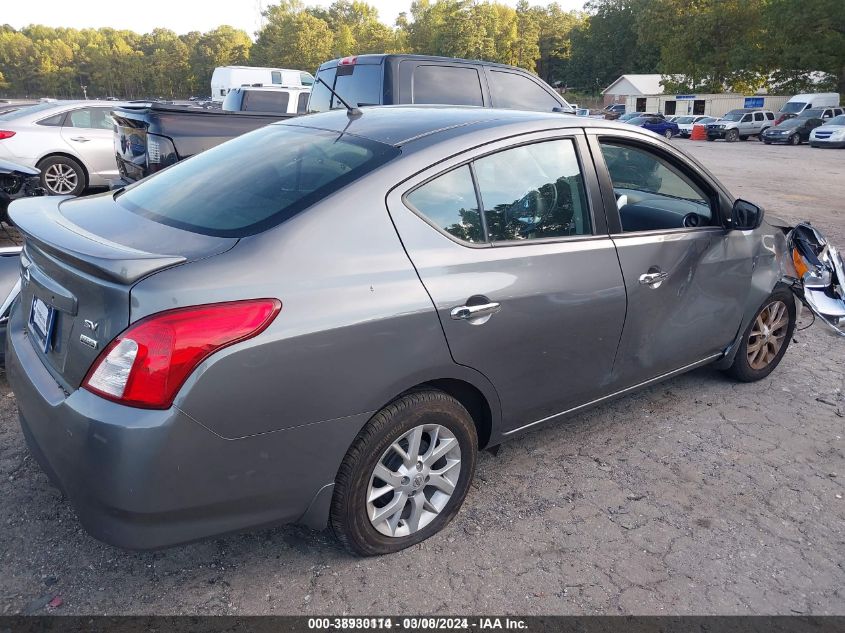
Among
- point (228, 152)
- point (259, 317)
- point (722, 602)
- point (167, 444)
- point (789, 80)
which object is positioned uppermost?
point (789, 80)

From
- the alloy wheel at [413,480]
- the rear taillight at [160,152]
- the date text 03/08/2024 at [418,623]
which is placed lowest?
the date text 03/08/2024 at [418,623]

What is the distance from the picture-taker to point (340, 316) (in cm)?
226

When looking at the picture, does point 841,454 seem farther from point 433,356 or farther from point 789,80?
point 789,80

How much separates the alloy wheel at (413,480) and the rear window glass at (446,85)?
213 inches

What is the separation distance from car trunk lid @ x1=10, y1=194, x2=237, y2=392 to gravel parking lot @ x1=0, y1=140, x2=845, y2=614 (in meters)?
0.83

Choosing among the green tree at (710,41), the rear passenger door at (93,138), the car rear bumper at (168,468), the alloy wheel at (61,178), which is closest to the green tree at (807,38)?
the green tree at (710,41)

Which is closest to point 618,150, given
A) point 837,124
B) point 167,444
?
point 167,444

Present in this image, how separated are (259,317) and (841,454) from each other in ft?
10.5

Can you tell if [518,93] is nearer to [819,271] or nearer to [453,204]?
[819,271]

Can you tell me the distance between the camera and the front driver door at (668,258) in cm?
329

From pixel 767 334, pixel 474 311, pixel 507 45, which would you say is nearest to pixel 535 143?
pixel 474 311

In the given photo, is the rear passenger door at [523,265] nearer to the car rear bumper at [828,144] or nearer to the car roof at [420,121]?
the car roof at [420,121]

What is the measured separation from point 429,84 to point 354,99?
0.89 metres

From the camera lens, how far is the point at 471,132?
9.34 ft
